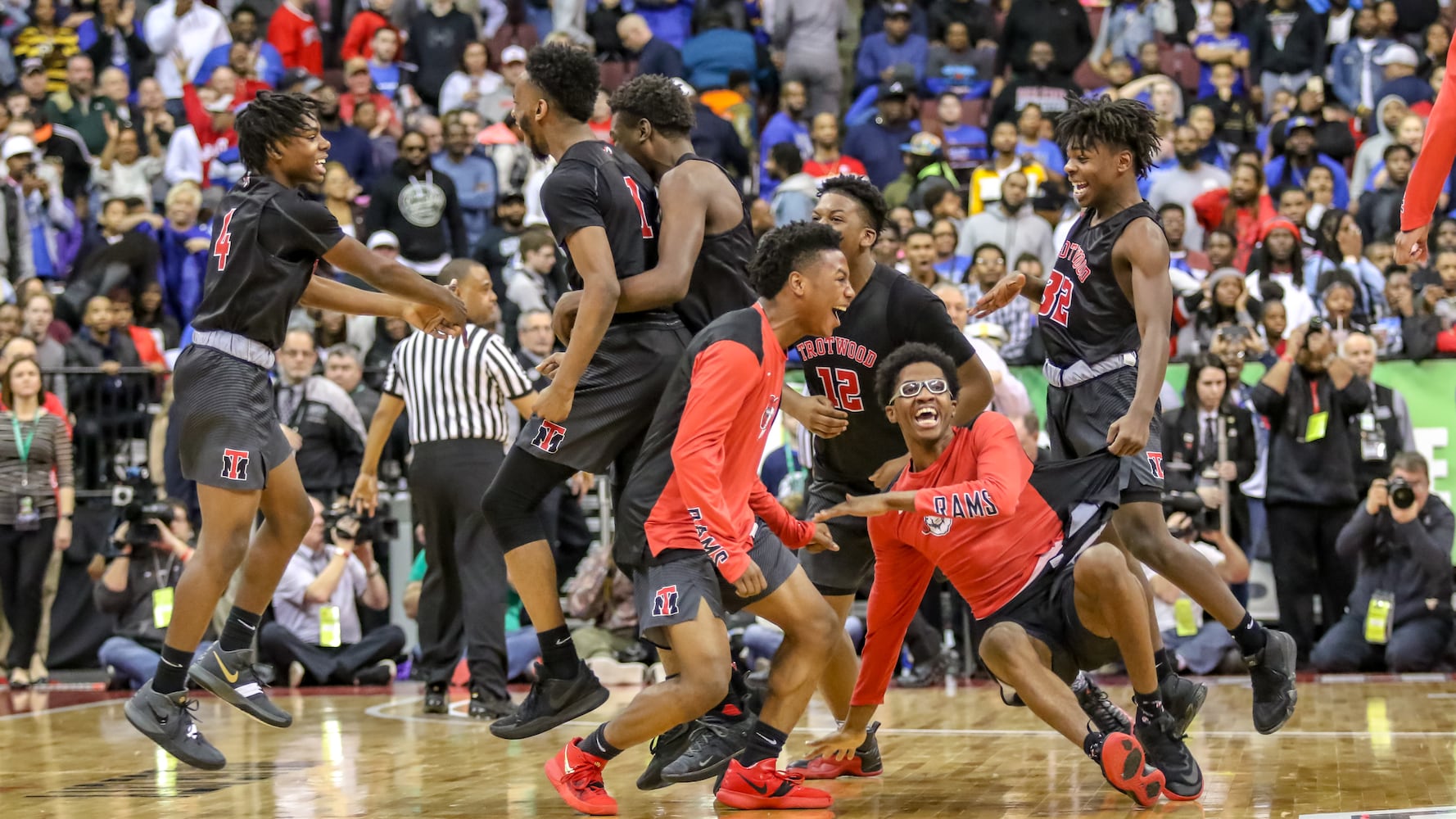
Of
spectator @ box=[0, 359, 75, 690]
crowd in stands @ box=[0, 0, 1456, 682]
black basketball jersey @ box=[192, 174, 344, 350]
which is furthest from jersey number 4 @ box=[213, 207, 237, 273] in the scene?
spectator @ box=[0, 359, 75, 690]

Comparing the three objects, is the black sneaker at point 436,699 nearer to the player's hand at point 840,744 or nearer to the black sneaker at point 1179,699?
the player's hand at point 840,744

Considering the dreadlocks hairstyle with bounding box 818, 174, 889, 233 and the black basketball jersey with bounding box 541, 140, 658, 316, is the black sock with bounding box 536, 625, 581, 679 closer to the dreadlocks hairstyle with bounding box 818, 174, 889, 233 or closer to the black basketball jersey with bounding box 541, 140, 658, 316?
the black basketball jersey with bounding box 541, 140, 658, 316

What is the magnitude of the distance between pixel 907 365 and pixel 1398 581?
5.95 m

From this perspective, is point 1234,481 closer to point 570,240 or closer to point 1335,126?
point 1335,126

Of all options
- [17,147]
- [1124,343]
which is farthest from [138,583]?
[1124,343]

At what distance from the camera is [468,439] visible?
895 cm

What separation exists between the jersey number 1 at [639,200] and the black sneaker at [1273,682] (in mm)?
2721

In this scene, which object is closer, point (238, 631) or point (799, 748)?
point (238, 631)

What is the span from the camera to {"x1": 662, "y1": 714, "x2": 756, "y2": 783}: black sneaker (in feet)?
18.8

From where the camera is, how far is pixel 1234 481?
1131 cm

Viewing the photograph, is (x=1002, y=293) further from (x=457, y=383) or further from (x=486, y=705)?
(x=486, y=705)

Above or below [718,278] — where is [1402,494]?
below

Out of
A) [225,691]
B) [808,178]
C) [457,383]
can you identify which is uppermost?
[808,178]

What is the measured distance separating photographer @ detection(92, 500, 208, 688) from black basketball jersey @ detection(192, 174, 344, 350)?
500 centimetres
